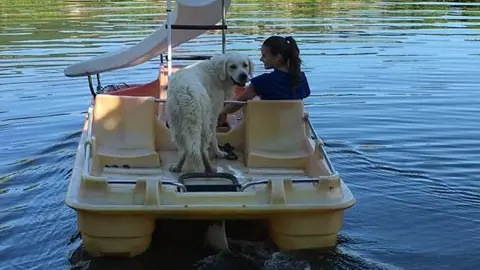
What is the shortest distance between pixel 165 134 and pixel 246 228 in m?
1.70

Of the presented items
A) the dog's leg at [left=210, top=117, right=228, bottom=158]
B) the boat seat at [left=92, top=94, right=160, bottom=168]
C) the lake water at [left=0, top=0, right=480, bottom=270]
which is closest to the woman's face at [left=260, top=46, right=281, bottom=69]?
the dog's leg at [left=210, top=117, right=228, bottom=158]

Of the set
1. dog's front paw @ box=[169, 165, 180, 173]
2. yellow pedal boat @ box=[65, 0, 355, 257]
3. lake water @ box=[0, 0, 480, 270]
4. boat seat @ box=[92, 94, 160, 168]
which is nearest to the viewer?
yellow pedal boat @ box=[65, 0, 355, 257]

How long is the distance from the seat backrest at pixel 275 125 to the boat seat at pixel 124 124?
1038 millimetres

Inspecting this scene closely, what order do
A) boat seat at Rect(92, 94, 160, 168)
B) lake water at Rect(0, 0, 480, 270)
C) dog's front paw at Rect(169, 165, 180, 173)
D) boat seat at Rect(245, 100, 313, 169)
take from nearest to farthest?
lake water at Rect(0, 0, 480, 270) < dog's front paw at Rect(169, 165, 180, 173) < boat seat at Rect(245, 100, 313, 169) < boat seat at Rect(92, 94, 160, 168)

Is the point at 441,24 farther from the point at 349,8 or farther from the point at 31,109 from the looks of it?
the point at 31,109

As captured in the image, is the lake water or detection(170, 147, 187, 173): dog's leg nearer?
the lake water

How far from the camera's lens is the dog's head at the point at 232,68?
728 centimetres

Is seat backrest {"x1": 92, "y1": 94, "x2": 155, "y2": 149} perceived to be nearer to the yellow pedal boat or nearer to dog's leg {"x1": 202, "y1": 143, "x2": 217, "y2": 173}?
the yellow pedal boat

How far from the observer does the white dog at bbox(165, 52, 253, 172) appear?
21.8 ft

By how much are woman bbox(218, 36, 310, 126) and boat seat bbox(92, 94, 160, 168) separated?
821 mm

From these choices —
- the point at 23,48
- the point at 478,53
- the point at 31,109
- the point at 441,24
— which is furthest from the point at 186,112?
the point at 441,24

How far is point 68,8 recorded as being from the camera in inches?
1288

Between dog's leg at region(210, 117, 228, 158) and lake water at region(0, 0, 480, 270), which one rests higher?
dog's leg at region(210, 117, 228, 158)

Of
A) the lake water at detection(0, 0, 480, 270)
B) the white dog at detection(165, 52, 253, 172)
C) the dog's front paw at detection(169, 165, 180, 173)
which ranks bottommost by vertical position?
the lake water at detection(0, 0, 480, 270)
